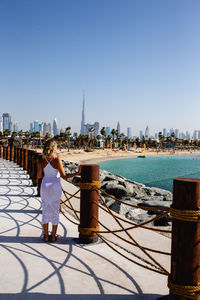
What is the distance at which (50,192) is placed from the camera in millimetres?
4031

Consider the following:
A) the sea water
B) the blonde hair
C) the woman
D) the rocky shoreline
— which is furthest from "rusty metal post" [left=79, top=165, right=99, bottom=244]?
the sea water

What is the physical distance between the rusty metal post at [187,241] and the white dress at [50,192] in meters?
2.17

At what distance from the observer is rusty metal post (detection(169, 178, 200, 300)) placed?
2355mm

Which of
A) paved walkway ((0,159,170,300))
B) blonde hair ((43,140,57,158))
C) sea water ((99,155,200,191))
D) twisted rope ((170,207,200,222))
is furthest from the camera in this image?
sea water ((99,155,200,191))

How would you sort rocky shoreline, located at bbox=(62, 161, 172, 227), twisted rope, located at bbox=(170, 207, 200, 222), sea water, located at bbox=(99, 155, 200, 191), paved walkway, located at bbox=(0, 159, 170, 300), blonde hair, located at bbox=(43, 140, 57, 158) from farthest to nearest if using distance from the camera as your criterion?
sea water, located at bbox=(99, 155, 200, 191), rocky shoreline, located at bbox=(62, 161, 172, 227), blonde hair, located at bbox=(43, 140, 57, 158), paved walkway, located at bbox=(0, 159, 170, 300), twisted rope, located at bbox=(170, 207, 200, 222)

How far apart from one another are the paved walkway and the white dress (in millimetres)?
508

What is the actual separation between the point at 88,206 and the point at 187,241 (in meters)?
1.97

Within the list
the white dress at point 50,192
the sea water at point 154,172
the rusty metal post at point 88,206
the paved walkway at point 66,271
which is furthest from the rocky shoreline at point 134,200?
the sea water at point 154,172

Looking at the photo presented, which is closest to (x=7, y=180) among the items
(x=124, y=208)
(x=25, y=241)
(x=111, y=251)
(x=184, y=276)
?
(x=124, y=208)

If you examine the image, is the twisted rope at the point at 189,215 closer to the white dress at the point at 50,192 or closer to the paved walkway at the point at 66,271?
the paved walkway at the point at 66,271

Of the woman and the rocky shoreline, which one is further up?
the woman

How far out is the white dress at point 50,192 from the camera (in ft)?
13.2

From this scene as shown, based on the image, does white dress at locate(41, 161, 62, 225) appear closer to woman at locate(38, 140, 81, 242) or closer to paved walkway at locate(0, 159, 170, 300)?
woman at locate(38, 140, 81, 242)

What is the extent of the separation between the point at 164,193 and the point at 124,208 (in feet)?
28.1
